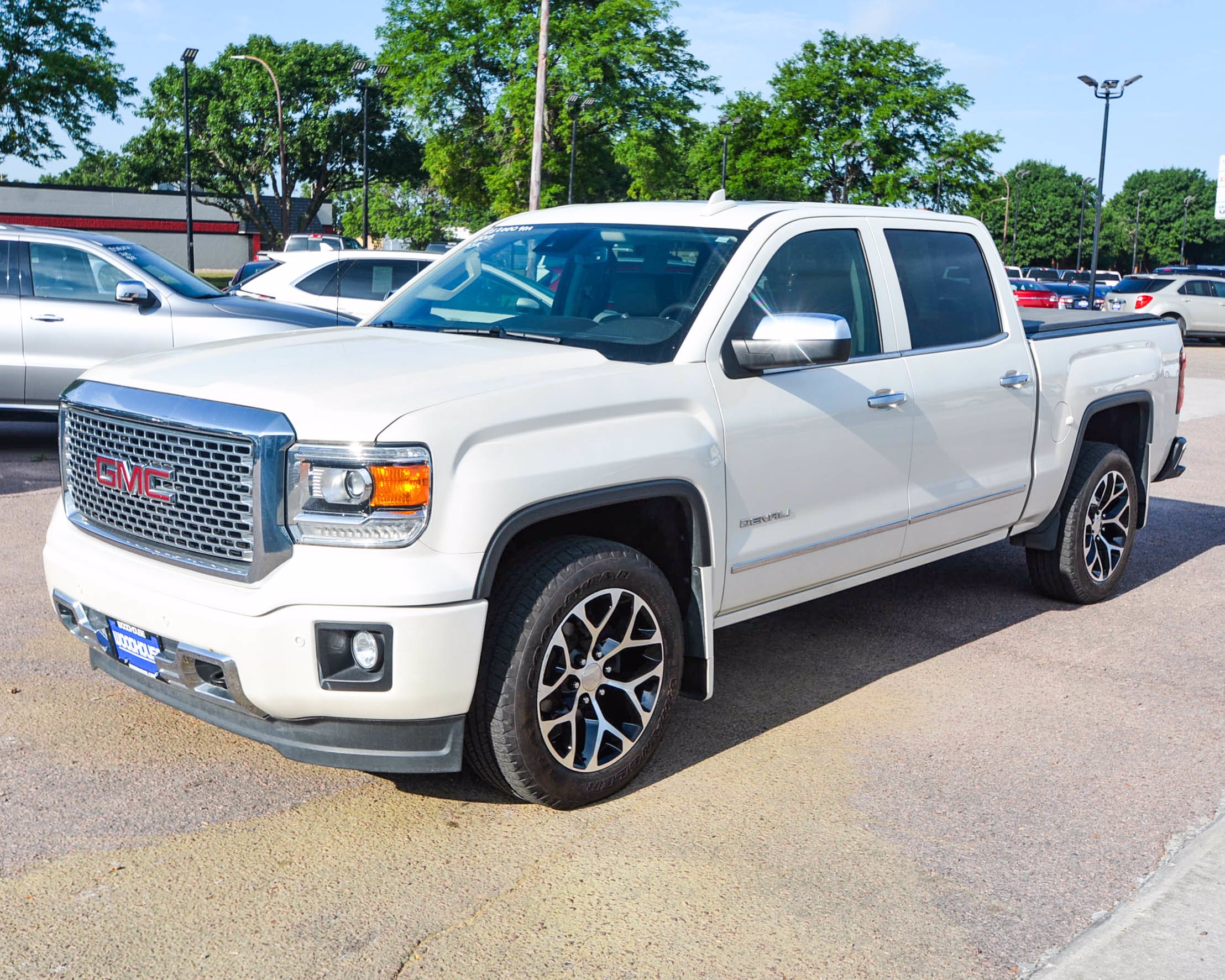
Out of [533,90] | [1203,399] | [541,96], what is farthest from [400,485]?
[533,90]

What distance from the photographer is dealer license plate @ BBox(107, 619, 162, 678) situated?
3666 millimetres

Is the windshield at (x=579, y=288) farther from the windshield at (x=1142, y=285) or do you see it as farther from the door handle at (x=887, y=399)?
the windshield at (x=1142, y=285)

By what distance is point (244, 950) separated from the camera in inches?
121

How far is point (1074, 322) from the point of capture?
21.4 feet

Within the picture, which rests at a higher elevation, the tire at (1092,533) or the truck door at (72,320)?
the truck door at (72,320)

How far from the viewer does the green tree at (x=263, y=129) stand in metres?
63.3

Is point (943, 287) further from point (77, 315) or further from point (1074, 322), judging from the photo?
point (77, 315)

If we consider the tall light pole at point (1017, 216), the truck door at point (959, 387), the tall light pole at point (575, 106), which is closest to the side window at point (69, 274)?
the truck door at point (959, 387)

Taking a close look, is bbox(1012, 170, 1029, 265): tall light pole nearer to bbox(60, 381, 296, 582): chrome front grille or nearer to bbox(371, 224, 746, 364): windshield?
bbox(371, 224, 746, 364): windshield

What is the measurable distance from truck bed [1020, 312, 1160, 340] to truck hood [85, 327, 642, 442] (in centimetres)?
286

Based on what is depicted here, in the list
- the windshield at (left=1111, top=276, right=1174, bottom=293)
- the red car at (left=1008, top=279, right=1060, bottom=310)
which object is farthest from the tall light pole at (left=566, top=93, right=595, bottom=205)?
the windshield at (left=1111, top=276, right=1174, bottom=293)

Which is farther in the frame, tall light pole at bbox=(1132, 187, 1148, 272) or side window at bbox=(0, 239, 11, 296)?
tall light pole at bbox=(1132, 187, 1148, 272)

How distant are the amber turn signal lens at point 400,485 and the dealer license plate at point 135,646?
824 mm

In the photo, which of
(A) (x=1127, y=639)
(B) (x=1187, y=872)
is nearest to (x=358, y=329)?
(B) (x=1187, y=872)
